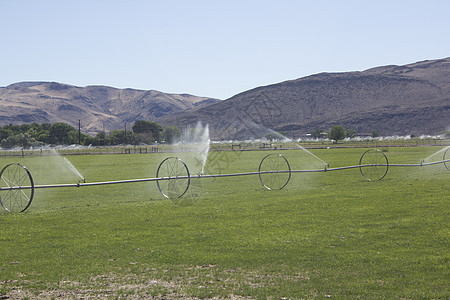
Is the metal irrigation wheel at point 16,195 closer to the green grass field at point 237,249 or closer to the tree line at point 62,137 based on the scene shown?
the green grass field at point 237,249

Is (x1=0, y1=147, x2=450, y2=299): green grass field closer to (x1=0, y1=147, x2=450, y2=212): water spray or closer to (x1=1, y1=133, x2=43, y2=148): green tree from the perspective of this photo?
(x1=0, y1=147, x2=450, y2=212): water spray

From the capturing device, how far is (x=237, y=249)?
36.3 ft

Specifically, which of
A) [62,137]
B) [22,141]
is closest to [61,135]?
[62,137]

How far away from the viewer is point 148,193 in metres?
25.0

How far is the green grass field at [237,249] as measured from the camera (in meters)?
8.35

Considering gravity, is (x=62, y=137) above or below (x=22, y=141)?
above

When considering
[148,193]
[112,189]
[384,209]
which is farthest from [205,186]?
[384,209]

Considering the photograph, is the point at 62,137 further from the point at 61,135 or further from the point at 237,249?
the point at 237,249

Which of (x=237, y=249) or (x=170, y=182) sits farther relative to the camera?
(x=170, y=182)

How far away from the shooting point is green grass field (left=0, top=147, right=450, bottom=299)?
8352 millimetres

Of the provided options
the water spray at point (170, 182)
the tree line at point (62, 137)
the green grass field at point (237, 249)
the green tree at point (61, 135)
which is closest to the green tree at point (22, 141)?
the tree line at point (62, 137)

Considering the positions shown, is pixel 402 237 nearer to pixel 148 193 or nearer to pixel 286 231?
pixel 286 231

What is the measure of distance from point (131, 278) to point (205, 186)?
1848cm

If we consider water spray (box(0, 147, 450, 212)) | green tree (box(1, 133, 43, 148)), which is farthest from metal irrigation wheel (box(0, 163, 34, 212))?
green tree (box(1, 133, 43, 148))
